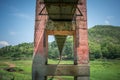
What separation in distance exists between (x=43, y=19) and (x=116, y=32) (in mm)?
171222

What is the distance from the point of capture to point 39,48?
8328 mm

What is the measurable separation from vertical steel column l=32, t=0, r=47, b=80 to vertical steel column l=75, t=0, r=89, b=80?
5.97ft

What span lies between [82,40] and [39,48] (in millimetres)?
2390

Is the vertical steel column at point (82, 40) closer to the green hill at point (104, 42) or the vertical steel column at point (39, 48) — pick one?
the vertical steel column at point (39, 48)

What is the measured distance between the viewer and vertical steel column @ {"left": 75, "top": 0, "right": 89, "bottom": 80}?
8.22 m

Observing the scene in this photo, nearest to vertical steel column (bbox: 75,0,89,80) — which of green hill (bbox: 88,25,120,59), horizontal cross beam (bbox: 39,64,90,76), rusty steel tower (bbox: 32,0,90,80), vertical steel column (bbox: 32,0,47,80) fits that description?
rusty steel tower (bbox: 32,0,90,80)

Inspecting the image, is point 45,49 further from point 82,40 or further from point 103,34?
point 103,34

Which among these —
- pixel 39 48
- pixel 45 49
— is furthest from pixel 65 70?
pixel 39 48

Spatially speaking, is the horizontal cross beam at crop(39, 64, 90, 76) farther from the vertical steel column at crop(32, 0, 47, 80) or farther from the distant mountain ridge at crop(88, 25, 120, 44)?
the distant mountain ridge at crop(88, 25, 120, 44)

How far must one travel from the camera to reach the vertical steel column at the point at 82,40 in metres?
8.22

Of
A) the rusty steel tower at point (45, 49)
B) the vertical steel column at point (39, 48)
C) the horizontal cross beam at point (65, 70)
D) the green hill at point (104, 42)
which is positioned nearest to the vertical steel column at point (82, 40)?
the rusty steel tower at point (45, 49)

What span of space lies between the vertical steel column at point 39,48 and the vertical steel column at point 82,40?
1.82m

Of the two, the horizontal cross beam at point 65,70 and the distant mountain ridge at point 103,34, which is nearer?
the horizontal cross beam at point 65,70

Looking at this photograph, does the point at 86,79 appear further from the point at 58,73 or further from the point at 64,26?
the point at 64,26
